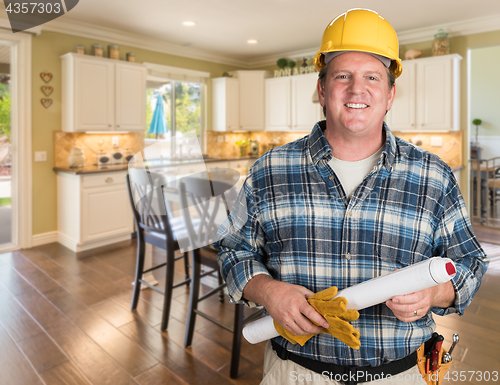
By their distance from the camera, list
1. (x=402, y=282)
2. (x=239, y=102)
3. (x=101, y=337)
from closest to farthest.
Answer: (x=402, y=282), (x=101, y=337), (x=239, y=102)

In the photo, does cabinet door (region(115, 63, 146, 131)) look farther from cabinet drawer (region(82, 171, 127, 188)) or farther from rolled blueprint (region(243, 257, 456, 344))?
rolled blueprint (region(243, 257, 456, 344))

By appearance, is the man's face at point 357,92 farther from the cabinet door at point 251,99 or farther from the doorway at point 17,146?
the cabinet door at point 251,99

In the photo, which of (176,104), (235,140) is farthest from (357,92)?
(235,140)

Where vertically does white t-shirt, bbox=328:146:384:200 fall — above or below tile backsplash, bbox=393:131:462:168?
below

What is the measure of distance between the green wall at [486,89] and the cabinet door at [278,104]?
468 centimetres

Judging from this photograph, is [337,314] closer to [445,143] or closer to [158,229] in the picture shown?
[158,229]

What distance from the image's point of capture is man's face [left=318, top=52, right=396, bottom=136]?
38.5 inches

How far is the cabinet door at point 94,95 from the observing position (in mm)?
4430

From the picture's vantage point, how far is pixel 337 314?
84 cm

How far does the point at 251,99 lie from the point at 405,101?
2563mm

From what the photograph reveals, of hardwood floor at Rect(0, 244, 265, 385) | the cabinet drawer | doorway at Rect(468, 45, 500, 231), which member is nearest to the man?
hardwood floor at Rect(0, 244, 265, 385)

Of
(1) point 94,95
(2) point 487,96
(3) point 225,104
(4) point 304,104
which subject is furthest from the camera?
(2) point 487,96

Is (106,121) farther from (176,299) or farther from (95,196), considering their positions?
(176,299)

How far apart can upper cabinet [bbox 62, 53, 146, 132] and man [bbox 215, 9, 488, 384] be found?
13.5 ft
